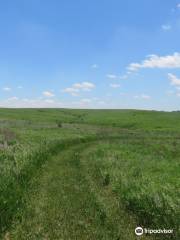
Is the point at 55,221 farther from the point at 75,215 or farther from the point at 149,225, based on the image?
the point at 149,225

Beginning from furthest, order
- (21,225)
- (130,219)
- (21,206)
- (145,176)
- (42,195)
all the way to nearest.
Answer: (145,176), (42,195), (21,206), (130,219), (21,225)

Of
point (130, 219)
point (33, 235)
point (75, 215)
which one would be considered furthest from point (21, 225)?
point (130, 219)

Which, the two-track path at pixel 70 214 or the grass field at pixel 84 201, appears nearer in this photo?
the two-track path at pixel 70 214

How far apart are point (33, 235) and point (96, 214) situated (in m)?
2.74

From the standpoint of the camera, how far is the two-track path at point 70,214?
11547 millimetres

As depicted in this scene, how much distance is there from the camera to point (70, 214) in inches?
529

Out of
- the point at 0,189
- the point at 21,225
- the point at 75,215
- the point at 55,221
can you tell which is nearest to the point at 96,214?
the point at 75,215

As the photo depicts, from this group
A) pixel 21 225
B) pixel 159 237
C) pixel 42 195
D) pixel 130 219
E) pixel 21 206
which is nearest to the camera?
pixel 159 237

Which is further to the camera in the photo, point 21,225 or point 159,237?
point 21,225

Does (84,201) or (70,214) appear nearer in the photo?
(70,214)

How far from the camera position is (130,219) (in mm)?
13164

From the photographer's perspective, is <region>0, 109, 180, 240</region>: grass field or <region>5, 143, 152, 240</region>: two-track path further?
<region>0, 109, 180, 240</region>: grass field

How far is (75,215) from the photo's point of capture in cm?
1334

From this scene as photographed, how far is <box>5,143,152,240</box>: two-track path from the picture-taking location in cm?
1155
